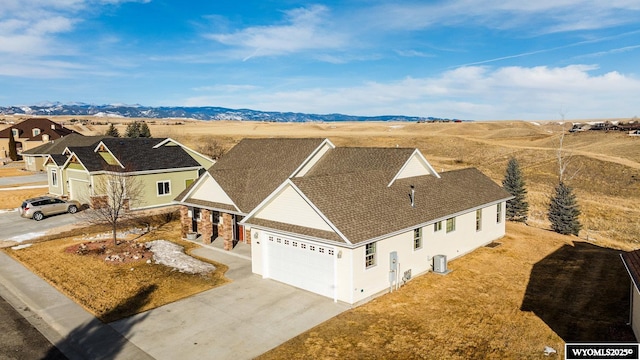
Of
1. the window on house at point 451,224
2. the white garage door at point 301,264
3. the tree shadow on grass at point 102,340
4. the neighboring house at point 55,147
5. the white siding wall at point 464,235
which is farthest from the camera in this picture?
the neighboring house at point 55,147

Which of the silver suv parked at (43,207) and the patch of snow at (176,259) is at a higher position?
the silver suv parked at (43,207)

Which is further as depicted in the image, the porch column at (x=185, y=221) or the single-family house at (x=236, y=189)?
the porch column at (x=185, y=221)

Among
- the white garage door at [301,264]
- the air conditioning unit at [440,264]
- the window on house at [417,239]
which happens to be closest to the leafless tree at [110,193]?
the white garage door at [301,264]

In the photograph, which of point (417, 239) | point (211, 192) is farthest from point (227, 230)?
point (417, 239)

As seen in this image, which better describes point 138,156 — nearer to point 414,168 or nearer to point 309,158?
point 309,158

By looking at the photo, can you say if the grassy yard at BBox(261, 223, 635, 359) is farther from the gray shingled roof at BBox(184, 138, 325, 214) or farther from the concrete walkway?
the gray shingled roof at BBox(184, 138, 325, 214)

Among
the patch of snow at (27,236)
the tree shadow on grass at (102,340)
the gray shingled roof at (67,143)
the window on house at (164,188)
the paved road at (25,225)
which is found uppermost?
the gray shingled roof at (67,143)

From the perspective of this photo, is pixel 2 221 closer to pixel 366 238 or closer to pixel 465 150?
pixel 366 238

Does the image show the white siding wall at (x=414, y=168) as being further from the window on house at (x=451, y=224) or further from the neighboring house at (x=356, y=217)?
the window on house at (x=451, y=224)
